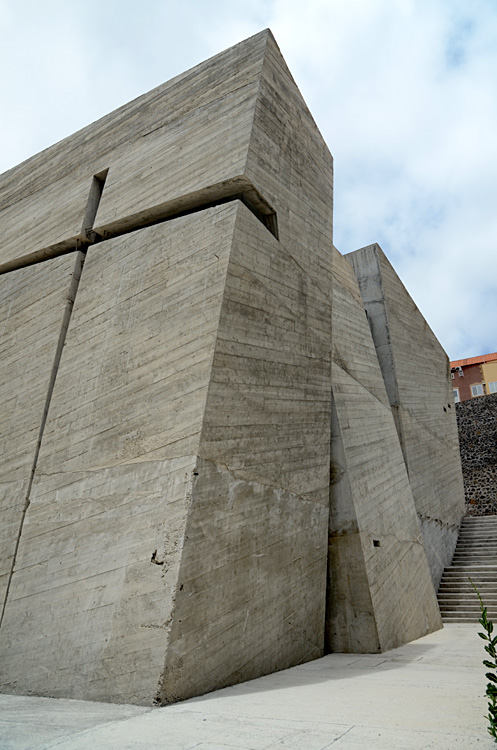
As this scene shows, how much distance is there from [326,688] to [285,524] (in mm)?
1330

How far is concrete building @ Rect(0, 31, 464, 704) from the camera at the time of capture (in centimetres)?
341

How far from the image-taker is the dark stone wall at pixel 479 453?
15492 millimetres

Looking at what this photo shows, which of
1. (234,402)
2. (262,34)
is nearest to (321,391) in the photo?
(234,402)

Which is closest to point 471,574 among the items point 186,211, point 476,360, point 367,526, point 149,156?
point 367,526

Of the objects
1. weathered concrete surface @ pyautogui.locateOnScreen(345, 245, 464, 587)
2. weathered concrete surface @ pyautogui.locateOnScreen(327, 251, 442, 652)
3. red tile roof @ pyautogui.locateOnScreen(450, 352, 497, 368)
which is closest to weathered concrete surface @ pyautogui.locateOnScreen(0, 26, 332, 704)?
weathered concrete surface @ pyautogui.locateOnScreen(327, 251, 442, 652)

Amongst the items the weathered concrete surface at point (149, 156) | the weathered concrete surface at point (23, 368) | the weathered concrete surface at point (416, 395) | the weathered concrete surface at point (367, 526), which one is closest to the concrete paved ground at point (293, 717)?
the weathered concrete surface at point (367, 526)

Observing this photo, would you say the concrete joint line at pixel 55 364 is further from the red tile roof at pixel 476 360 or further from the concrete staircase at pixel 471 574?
the red tile roof at pixel 476 360

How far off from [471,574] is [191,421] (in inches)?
263

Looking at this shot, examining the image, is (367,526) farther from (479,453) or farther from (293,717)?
(479,453)

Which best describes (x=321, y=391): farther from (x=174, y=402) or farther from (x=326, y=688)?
(x=326, y=688)

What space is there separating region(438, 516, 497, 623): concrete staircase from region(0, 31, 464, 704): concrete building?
1.32 meters

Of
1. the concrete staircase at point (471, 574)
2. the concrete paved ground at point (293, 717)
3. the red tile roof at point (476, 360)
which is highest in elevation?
the red tile roof at point (476, 360)

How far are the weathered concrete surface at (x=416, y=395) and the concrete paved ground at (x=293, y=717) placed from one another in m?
5.09

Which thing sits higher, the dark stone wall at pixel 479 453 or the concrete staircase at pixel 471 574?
the dark stone wall at pixel 479 453
